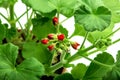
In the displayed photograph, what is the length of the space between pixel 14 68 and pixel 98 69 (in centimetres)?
19

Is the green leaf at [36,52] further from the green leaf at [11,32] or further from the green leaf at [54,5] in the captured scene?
the green leaf at [54,5]

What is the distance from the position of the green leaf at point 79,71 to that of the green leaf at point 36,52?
0.07m

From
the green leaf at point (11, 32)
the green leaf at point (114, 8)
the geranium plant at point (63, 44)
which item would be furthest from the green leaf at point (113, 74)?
the green leaf at point (11, 32)

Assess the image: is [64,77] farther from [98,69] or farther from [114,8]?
[114,8]

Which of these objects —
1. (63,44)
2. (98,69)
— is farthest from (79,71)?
(63,44)

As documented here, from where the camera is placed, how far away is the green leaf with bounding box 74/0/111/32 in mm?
607

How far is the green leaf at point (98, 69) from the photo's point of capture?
2.42 feet

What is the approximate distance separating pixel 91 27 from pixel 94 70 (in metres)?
0.18

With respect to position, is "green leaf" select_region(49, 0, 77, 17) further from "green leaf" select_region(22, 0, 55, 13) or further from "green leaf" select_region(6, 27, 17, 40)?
"green leaf" select_region(6, 27, 17, 40)

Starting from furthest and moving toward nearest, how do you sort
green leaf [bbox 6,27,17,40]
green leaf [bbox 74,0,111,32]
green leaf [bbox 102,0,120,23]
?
green leaf [bbox 6,27,17,40] → green leaf [bbox 102,0,120,23] → green leaf [bbox 74,0,111,32]

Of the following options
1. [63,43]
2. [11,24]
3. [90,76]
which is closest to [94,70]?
[90,76]

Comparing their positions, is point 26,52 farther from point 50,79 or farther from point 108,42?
point 108,42

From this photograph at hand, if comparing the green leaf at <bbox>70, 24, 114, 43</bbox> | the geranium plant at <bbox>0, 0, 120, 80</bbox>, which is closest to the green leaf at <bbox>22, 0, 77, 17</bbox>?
the geranium plant at <bbox>0, 0, 120, 80</bbox>

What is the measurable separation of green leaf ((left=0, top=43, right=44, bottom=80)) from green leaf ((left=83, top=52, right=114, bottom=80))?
128mm
